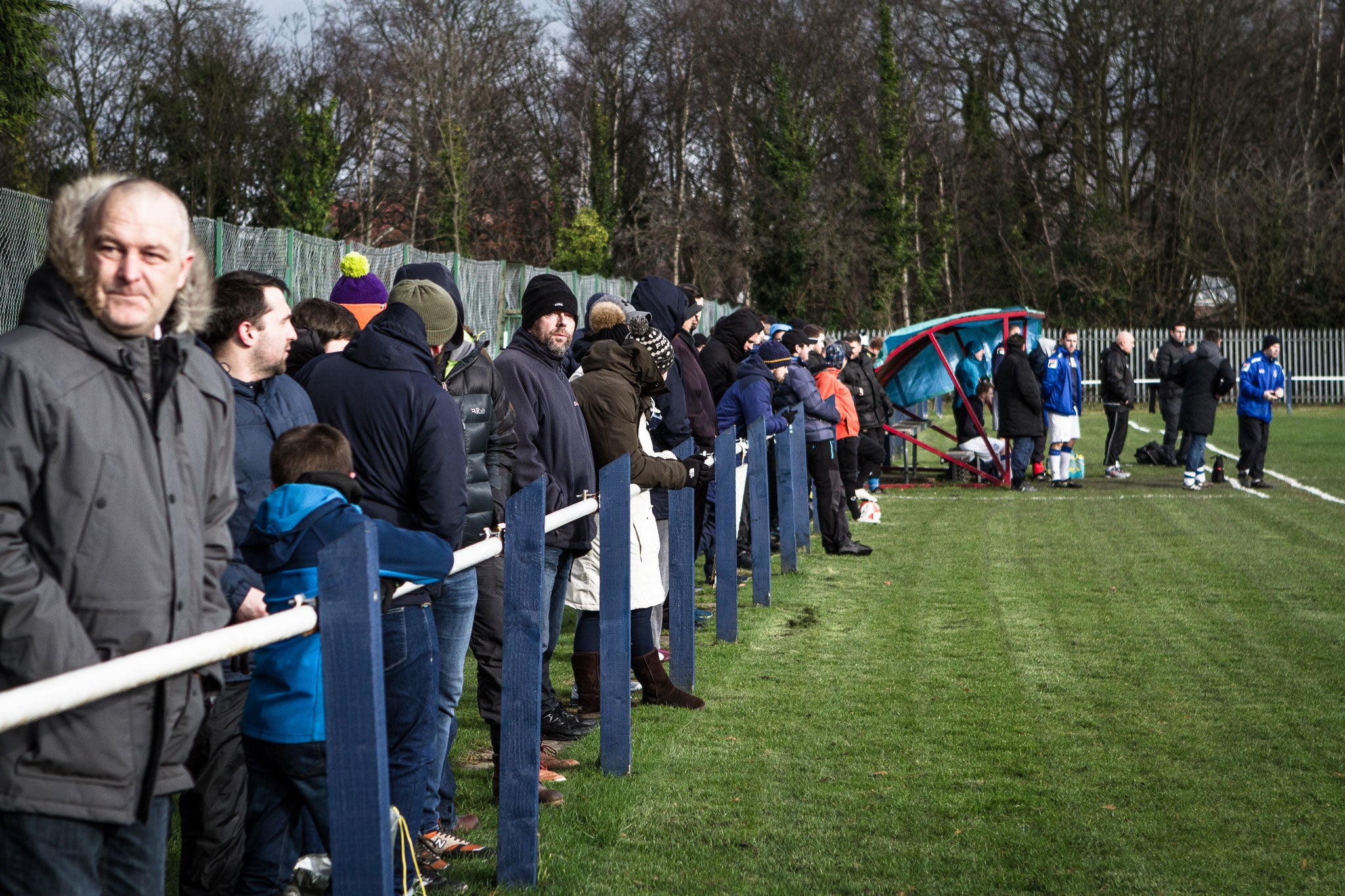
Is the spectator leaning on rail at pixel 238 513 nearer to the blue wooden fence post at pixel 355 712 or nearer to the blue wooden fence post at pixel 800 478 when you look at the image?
the blue wooden fence post at pixel 355 712

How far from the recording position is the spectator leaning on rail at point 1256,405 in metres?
17.5

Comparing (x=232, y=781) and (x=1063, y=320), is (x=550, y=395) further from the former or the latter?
(x=1063, y=320)

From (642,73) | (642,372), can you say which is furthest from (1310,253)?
(642,372)

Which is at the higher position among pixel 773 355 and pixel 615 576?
pixel 773 355

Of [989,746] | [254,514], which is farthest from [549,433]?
[989,746]

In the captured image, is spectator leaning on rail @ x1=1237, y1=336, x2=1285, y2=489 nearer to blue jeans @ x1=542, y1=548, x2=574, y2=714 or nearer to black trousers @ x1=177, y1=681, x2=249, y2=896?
blue jeans @ x1=542, y1=548, x2=574, y2=714

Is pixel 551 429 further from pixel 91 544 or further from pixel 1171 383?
pixel 1171 383

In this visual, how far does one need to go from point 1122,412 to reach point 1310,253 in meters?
23.9

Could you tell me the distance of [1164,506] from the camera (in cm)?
1595


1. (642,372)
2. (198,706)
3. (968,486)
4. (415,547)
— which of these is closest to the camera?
(198,706)

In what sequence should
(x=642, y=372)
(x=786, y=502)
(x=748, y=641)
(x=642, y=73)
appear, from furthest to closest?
(x=642, y=73)
(x=786, y=502)
(x=748, y=641)
(x=642, y=372)

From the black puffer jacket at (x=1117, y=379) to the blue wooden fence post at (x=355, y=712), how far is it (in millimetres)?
18277

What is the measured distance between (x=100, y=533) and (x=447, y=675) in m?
2.43

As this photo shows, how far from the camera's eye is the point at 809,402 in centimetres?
1202
